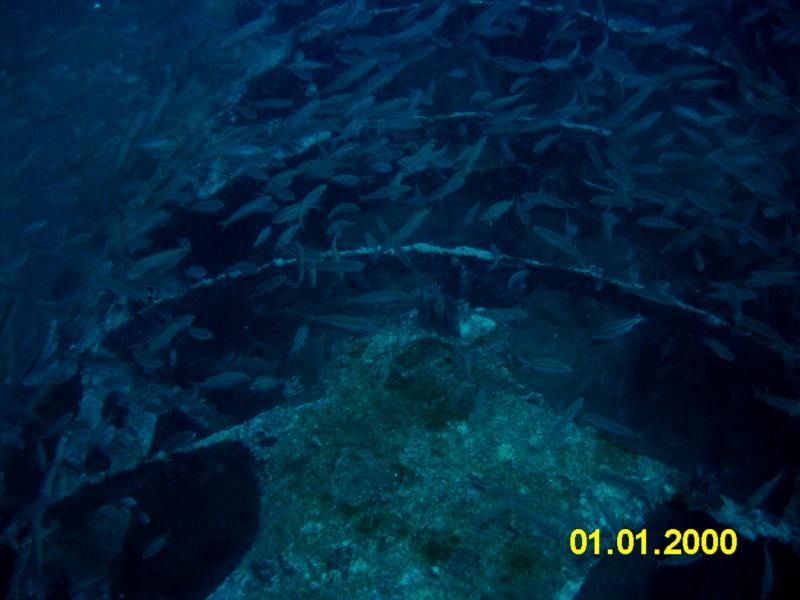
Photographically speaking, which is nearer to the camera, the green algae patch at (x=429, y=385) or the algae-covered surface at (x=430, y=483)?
the algae-covered surface at (x=430, y=483)

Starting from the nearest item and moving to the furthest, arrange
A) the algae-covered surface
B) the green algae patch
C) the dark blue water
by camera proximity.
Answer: the algae-covered surface
the dark blue water
the green algae patch

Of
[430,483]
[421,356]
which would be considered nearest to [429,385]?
[421,356]

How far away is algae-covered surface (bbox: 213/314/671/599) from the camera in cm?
304

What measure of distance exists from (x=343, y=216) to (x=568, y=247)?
3.37m

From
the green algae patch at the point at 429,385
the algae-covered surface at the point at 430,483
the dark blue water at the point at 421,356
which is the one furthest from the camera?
the green algae patch at the point at 429,385

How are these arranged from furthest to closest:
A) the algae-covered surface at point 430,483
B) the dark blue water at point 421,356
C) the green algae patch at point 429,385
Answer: the green algae patch at point 429,385 → the dark blue water at point 421,356 → the algae-covered surface at point 430,483

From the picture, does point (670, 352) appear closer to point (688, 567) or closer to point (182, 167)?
point (688, 567)

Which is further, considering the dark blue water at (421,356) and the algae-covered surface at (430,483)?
the dark blue water at (421,356)

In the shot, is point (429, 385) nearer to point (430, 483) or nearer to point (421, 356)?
point (421, 356)

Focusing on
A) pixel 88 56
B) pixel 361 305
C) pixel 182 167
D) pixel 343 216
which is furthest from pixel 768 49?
pixel 88 56

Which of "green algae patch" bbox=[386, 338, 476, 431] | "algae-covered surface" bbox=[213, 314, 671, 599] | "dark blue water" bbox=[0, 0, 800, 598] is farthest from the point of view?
"green algae patch" bbox=[386, 338, 476, 431]

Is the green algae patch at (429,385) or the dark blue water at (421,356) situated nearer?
the dark blue water at (421,356)

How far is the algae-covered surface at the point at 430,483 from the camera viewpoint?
3045 mm

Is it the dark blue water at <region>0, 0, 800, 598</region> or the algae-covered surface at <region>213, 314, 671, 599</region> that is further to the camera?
the dark blue water at <region>0, 0, 800, 598</region>
